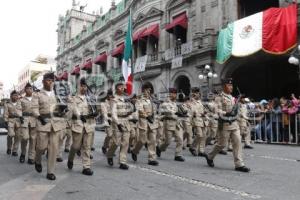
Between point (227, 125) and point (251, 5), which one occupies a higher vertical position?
point (251, 5)

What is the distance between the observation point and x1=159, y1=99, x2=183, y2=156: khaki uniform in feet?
30.8

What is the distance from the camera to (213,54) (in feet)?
68.4

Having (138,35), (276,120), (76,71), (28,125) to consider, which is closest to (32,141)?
(28,125)

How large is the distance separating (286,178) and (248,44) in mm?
11654

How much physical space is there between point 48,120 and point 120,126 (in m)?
1.55

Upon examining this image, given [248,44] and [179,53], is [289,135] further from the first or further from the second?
[179,53]

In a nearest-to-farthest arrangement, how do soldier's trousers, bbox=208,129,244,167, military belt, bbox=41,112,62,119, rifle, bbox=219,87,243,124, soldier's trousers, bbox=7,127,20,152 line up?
military belt, bbox=41,112,62,119, soldier's trousers, bbox=208,129,244,167, rifle, bbox=219,87,243,124, soldier's trousers, bbox=7,127,20,152

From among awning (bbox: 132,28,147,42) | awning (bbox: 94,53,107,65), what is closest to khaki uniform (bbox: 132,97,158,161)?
awning (bbox: 132,28,147,42)

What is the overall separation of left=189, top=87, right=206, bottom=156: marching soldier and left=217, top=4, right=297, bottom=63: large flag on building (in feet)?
23.0

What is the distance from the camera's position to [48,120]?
7.19m

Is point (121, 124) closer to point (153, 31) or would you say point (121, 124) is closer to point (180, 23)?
point (180, 23)

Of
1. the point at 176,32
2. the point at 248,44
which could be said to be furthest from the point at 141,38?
the point at 248,44

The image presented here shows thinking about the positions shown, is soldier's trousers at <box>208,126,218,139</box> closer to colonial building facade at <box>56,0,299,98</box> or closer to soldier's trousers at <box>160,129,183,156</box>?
soldier's trousers at <box>160,129,183,156</box>

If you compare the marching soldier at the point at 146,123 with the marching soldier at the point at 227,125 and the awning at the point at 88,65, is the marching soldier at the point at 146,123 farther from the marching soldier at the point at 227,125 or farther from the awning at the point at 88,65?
the awning at the point at 88,65
